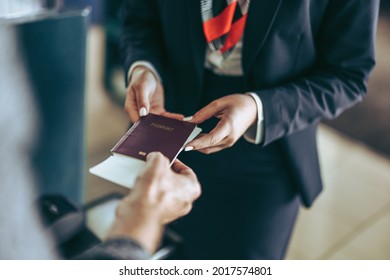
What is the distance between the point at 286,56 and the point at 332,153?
1.60 meters

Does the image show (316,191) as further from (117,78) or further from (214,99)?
(117,78)

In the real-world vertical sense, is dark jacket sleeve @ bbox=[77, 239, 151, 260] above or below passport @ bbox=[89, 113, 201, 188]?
below

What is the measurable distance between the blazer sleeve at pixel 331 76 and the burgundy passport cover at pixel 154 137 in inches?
7.0

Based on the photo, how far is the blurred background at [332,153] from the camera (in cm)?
173

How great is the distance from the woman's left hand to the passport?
2 cm

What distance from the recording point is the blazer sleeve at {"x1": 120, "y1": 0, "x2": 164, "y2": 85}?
92cm

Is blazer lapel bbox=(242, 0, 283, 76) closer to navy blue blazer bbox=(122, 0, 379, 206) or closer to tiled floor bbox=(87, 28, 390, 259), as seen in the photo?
navy blue blazer bbox=(122, 0, 379, 206)

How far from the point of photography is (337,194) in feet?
6.79

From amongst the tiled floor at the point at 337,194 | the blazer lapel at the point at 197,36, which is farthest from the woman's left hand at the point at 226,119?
the tiled floor at the point at 337,194

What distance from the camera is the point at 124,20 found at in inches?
40.2

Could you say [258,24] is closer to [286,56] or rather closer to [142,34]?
[286,56]

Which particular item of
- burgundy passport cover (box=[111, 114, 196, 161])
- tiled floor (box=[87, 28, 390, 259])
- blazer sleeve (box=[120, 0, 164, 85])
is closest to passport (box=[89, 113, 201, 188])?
burgundy passport cover (box=[111, 114, 196, 161])

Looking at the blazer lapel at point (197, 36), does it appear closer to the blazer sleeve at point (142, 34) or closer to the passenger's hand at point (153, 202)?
the blazer sleeve at point (142, 34)

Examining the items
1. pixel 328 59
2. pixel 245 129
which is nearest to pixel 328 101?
pixel 328 59
